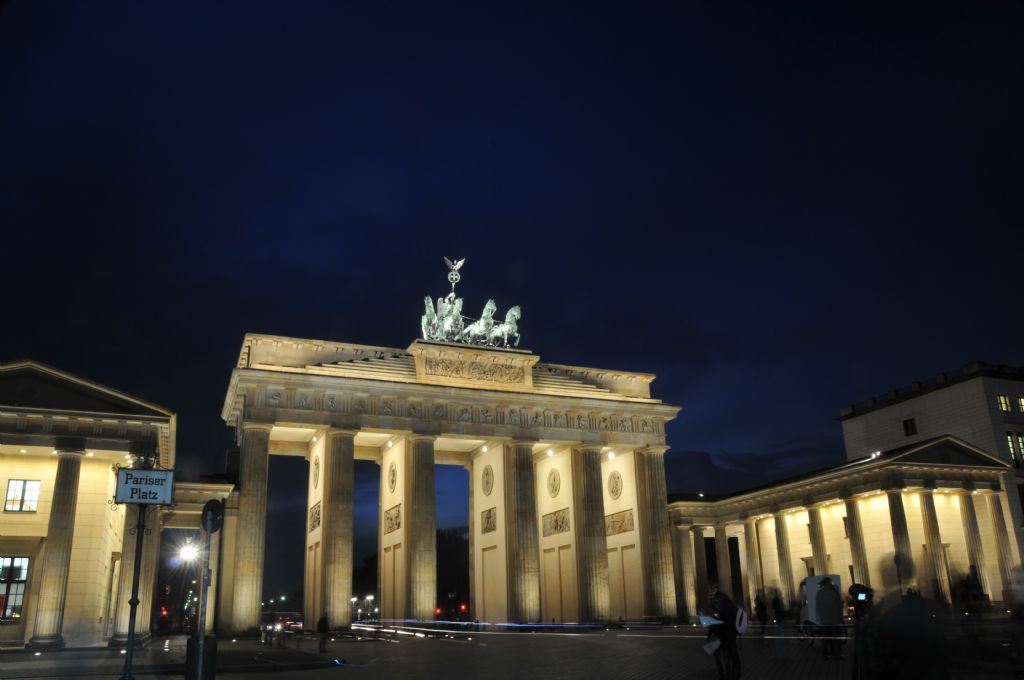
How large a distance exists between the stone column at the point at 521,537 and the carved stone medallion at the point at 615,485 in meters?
8.71

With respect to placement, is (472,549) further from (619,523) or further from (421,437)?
(421,437)

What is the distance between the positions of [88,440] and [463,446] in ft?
88.3

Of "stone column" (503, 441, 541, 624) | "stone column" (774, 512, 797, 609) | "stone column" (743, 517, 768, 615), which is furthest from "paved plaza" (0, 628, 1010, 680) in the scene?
"stone column" (743, 517, 768, 615)

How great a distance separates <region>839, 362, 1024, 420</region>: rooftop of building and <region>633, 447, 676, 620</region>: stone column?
23.0 m

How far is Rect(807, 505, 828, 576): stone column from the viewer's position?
5267 cm

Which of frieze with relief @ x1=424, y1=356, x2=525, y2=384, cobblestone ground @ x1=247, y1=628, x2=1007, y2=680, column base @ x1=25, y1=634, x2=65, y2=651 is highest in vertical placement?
frieze with relief @ x1=424, y1=356, x2=525, y2=384

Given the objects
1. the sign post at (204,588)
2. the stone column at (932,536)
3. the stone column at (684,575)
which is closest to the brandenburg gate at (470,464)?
the stone column at (684,575)

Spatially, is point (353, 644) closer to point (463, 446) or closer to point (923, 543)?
point (463, 446)

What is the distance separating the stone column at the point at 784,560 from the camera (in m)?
54.9

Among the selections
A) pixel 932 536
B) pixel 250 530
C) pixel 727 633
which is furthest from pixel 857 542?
pixel 727 633

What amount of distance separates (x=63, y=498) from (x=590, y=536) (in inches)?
1211

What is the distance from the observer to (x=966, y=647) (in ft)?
26.5

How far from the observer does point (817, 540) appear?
53.5 m

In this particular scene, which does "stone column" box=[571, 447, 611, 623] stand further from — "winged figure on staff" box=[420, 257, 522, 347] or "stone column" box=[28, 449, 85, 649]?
"stone column" box=[28, 449, 85, 649]
